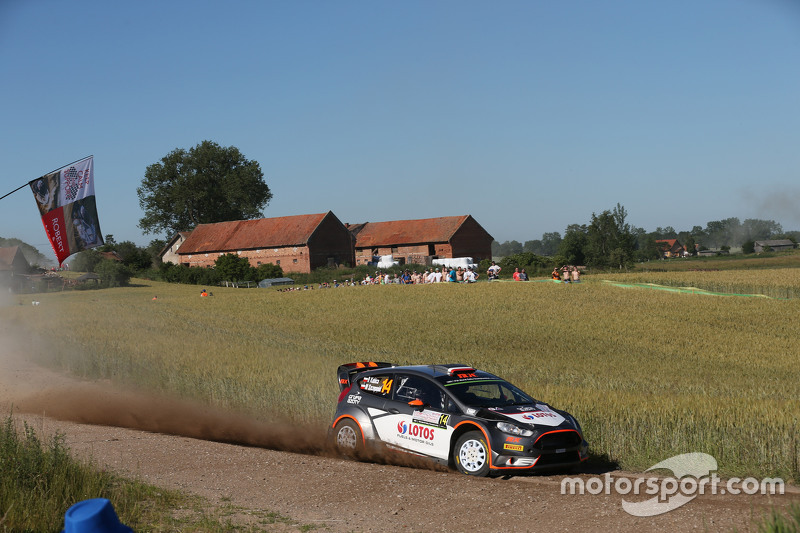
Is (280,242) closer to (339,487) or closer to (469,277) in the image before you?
(469,277)

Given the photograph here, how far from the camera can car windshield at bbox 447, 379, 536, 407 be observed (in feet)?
36.6

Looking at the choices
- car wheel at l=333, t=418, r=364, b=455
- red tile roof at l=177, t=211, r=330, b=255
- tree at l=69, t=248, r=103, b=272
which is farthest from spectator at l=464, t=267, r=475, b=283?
tree at l=69, t=248, r=103, b=272

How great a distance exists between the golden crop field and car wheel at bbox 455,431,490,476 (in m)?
2.33

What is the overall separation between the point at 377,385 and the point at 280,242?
252 ft

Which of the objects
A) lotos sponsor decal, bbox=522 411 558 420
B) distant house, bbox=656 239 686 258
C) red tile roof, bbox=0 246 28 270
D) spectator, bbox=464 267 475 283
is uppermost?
red tile roof, bbox=0 246 28 270

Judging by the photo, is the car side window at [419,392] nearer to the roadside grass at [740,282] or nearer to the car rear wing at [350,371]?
the car rear wing at [350,371]

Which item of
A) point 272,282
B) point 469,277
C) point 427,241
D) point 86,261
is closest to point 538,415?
point 469,277

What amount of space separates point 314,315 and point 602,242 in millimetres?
58649

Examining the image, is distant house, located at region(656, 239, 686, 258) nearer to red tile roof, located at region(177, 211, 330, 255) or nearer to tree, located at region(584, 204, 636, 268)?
tree, located at region(584, 204, 636, 268)

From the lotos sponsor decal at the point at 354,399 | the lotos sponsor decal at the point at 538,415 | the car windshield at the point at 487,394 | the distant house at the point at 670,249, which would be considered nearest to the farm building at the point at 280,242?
the lotos sponsor decal at the point at 354,399

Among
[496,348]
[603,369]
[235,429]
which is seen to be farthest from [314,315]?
[235,429]

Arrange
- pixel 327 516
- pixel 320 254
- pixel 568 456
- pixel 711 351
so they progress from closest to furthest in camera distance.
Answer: pixel 327 516
pixel 568 456
pixel 711 351
pixel 320 254

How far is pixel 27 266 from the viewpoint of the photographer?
238 ft

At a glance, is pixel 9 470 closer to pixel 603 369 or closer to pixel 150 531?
pixel 150 531
